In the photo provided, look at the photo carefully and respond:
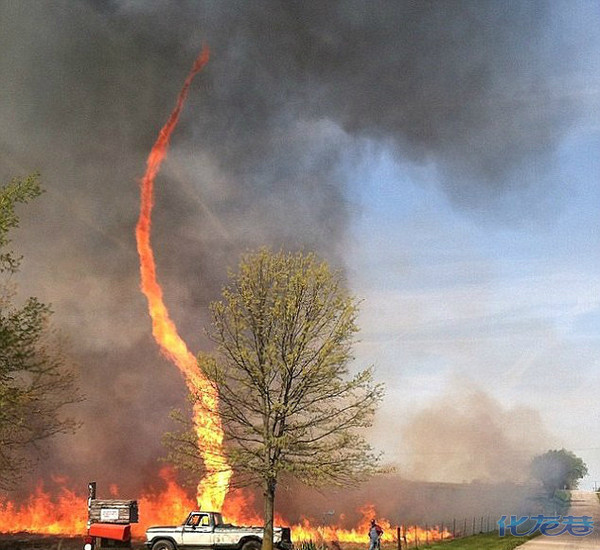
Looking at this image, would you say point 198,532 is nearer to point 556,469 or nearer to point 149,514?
point 149,514

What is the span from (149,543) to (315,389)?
1029 centimetres

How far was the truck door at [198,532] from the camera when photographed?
28.5 metres

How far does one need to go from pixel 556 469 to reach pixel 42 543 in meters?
96.7

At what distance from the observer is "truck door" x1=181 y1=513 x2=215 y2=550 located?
2850 centimetres

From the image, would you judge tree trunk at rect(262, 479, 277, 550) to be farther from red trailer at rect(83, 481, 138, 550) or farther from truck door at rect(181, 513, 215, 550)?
red trailer at rect(83, 481, 138, 550)

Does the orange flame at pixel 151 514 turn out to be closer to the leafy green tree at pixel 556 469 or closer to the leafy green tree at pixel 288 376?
the leafy green tree at pixel 288 376

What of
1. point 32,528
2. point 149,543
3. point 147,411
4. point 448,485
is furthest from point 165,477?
point 448,485

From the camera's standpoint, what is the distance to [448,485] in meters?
89.8

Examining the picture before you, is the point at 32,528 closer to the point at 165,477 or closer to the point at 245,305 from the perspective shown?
the point at 165,477

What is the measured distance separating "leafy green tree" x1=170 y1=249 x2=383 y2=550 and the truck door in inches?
112

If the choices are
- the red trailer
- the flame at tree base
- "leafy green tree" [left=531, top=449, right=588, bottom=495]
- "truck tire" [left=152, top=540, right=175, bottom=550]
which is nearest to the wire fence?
the flame at tree base

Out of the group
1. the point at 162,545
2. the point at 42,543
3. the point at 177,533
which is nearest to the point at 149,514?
the point at 42,543

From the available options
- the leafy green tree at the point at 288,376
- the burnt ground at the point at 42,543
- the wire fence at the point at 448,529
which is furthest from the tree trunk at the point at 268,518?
the wire fence at the point at 448,529

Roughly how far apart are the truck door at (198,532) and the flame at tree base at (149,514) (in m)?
20.1
